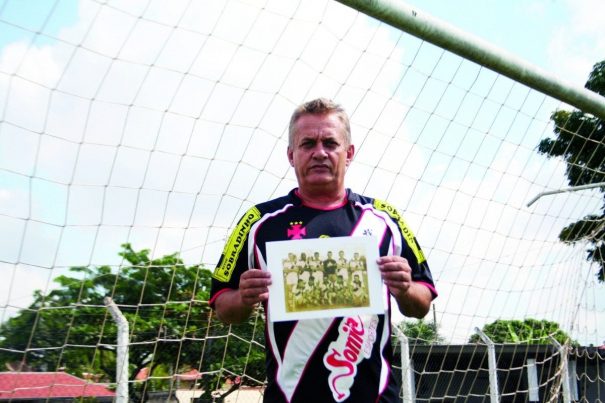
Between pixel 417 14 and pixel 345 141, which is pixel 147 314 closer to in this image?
pixel 345 141

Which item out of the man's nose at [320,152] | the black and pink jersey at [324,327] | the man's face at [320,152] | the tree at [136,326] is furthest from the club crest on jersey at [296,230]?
the tree at [136,326]

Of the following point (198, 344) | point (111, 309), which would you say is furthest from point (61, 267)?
point (198, 344)

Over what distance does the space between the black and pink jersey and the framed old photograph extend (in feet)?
0.28

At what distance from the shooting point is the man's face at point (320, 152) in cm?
225

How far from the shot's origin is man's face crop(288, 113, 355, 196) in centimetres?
225

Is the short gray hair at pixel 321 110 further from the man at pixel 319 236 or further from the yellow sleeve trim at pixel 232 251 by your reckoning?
the yellow sleeve trim at pixel 232 251

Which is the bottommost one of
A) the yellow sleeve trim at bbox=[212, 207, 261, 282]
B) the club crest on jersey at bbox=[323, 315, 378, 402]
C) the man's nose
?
the club crest on jersey at bbox=[323, 315, 378, 402]

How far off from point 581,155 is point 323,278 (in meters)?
3.82

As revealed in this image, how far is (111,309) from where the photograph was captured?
3.42 m

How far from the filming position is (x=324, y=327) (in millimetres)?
2156

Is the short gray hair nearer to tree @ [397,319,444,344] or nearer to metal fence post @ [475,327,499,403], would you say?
tree @ [397,319,444,344]

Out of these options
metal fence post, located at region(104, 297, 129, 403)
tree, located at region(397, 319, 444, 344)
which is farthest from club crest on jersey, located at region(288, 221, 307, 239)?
tree, located at region(397, 319, 444, 344)

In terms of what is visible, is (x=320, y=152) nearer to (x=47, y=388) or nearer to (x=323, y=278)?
(x=323, y=278)

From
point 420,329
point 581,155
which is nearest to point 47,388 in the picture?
point 420,329
